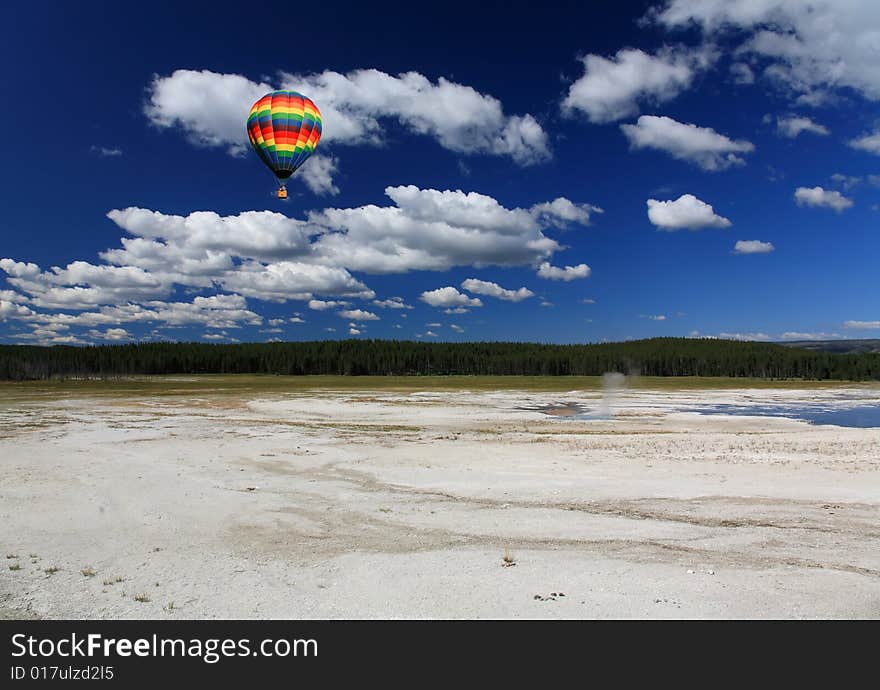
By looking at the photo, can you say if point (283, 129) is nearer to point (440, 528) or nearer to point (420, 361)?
A: point (440, 528)

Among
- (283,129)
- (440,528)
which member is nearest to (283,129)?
(283,129)

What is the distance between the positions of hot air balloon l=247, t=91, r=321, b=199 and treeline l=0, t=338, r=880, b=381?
128 metres

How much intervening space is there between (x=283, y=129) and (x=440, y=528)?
32994 mm

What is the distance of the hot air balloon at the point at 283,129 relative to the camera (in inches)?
1555

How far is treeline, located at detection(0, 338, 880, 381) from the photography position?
153500mm

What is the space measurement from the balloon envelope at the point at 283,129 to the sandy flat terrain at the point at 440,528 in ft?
64.6

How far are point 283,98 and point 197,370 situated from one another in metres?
148

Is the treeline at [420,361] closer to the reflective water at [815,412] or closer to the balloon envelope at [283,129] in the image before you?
the reflective water at [815,412]

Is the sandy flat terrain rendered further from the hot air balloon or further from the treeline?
the treeline

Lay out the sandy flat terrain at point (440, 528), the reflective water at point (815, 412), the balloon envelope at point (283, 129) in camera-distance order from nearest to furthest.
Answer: the sandy flat terrain at point (440, 528)
the balloon envelope at point (283, 129)
the reflective water at point (815, 412)

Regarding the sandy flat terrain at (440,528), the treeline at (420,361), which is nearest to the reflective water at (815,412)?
the sandy flat terrain at (440,528)

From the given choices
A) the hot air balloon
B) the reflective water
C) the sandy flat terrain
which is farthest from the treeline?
the sandy flat terrain
